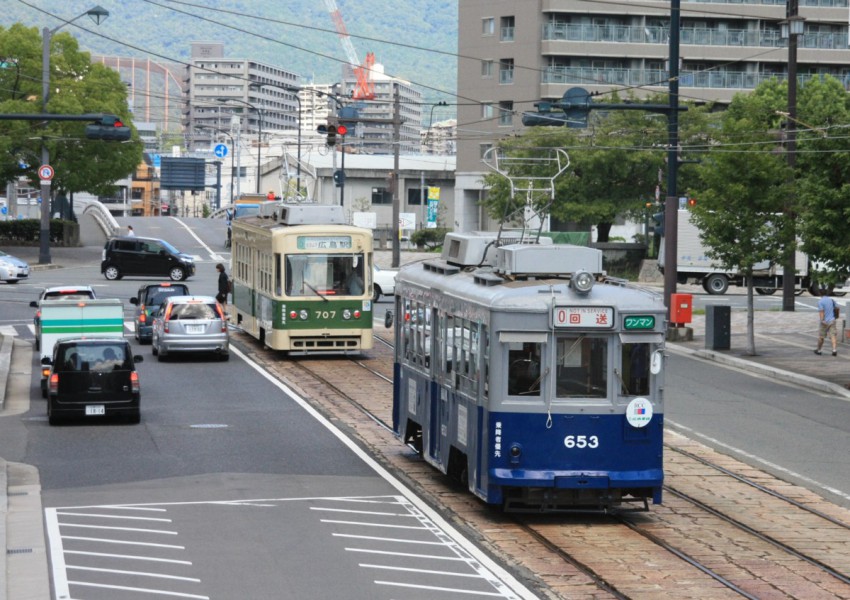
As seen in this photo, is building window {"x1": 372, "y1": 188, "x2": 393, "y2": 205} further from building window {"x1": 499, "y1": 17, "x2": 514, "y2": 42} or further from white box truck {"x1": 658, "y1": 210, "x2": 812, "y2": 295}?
white box truck {"x1": 658, "y1": 210, "x2": 812, "y2": 295}

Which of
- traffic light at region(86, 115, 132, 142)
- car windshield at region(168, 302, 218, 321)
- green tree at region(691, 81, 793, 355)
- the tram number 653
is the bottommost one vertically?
the tram number 653

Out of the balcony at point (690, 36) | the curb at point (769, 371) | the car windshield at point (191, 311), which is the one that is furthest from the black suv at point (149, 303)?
the balcony at point (690, 36)

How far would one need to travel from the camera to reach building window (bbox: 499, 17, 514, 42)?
9288cm

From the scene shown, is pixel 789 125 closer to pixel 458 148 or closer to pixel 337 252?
pixel 337 252

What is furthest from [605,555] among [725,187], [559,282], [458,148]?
[458,148]

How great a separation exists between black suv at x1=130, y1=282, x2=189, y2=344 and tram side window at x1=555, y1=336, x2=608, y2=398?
80.0 ft

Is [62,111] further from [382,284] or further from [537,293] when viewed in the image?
[537,293]

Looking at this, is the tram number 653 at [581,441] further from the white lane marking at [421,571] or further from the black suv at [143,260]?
the black suv at [143,260]

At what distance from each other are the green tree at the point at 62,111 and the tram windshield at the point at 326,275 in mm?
41126

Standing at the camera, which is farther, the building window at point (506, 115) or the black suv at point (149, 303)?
the building window at point (506, 115)

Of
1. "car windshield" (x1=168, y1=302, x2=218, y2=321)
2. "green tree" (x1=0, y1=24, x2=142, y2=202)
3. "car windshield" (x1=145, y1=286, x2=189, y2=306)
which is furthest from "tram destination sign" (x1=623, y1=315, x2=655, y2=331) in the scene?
"green tree" (x1=0, y1=24, x2=142, y2=202)

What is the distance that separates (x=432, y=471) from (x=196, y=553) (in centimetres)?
609

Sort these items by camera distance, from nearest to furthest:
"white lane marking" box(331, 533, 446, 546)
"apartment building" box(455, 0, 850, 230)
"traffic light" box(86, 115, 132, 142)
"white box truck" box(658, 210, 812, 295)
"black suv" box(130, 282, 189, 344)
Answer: "white lane marking" box(331, 533, 446, 546) < "traffic light" box(86, 115, 132, 142) < "black suv" box(130, 282, 189, 344) < "white box truck" box(658, 210, 812, 295) < "apartment building" box(455, 0, 850, 230)

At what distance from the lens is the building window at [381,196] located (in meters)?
123
